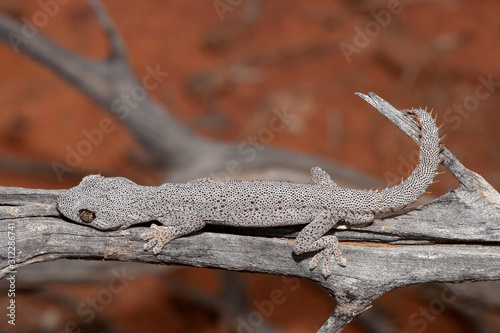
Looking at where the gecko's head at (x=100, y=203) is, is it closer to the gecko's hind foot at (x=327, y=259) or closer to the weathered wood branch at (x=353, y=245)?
the weathered wood branch at (x=353, y=245)

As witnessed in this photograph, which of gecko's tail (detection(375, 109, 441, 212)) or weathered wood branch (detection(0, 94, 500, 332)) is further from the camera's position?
gecko's tail (detection(375, 109, 441, 212))

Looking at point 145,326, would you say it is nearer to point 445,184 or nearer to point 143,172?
point 143,172

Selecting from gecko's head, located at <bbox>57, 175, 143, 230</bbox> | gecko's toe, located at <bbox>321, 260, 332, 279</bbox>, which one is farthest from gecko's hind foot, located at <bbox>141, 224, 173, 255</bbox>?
gecko's toe, located at <bbox>321, 260, 332, 279</bbox>

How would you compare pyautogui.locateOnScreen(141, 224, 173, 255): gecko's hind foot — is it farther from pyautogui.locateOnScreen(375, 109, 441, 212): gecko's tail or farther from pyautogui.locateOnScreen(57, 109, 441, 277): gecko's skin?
pyautogui.locateOnScreen(375, 109, 441, 212): gecko's tail

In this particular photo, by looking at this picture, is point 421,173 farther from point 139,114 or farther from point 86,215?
point 139,114

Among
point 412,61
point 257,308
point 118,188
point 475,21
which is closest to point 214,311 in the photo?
point 257,308

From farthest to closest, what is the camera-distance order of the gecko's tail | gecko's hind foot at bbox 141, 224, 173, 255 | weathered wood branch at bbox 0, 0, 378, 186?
weathered wood branch at bbox 0, 0, 378, 186
the gecko's tail
gecko's hind foot at bbox 141, 224, 173, 255
